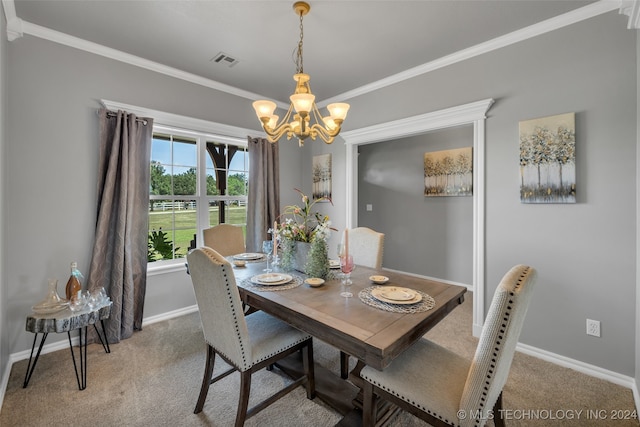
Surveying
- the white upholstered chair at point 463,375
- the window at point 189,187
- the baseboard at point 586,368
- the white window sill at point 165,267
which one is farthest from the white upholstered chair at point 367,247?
the white window sill at point 165,267

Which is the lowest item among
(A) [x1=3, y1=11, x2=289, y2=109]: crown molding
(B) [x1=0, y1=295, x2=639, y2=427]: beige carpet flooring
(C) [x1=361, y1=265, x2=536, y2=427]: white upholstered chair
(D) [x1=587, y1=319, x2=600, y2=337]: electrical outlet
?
(B) [x1=0, y1=295, x2=639, y2=427]: beige carpet flooring

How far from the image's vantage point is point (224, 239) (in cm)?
297

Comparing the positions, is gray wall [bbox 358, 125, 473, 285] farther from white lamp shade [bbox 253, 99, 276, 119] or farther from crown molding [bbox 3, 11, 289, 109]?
white lamp shade [bbox 253, 99, 276, 119]

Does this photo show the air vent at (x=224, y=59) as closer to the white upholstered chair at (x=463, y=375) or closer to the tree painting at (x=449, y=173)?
the white upholstered chair at (x=463, y=375)

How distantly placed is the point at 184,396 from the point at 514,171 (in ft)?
10.1

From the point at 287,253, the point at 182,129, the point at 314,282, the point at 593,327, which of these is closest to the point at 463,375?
the point at 314,282

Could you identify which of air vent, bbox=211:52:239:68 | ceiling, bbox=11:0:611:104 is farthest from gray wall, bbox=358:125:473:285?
air vent, bbox=211:52:239:68

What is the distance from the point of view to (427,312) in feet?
4.54

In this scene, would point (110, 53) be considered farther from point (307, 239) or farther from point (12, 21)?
point (307, 239)

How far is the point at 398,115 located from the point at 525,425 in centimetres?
284

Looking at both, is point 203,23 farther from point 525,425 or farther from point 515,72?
point 525,425

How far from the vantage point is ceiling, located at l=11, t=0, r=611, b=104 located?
6.78 feet

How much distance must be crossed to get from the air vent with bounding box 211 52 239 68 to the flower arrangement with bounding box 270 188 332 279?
1.77 metres

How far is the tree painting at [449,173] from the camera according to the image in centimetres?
406
